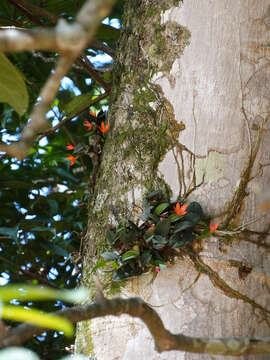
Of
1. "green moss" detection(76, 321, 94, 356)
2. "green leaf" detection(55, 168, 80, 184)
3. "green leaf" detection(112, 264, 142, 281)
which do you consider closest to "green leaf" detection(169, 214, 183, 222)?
"green leaf" detection(112, 264, 142, 281)

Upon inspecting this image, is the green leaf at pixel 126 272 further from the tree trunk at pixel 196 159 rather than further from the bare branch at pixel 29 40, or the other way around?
the bare branch at pixel 29 40

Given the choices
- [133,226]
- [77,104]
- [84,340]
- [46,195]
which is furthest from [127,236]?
[46,195]

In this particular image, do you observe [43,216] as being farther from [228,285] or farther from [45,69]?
[228,285]

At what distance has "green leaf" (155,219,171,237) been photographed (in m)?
1.00

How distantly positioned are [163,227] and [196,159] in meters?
0.16

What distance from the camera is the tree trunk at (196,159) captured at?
3.17 ft

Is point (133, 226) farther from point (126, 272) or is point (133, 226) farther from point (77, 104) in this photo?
point (77, 104)

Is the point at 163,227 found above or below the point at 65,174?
below

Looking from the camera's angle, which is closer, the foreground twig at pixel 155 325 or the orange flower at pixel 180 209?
the foreground twig at pixel 155 325

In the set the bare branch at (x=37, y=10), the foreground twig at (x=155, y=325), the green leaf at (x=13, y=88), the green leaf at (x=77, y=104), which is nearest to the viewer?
the foreground twig at (x=155, y=325)

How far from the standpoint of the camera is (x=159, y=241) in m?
1.00

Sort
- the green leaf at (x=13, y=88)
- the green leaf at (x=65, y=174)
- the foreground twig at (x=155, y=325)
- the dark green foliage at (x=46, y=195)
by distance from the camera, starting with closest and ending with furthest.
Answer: the foreground twig at (x=155, y=325), the green leaf at (x=13, y=88), the dark green foliage at (x=46, y=195), the green leaf at (x=65, y=174)

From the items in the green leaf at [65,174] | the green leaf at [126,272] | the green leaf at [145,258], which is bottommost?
the green leaf at [126,272]

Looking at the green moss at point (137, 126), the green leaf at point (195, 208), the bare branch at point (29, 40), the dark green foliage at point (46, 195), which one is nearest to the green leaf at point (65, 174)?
the dark green foliage at point (46, 195)
